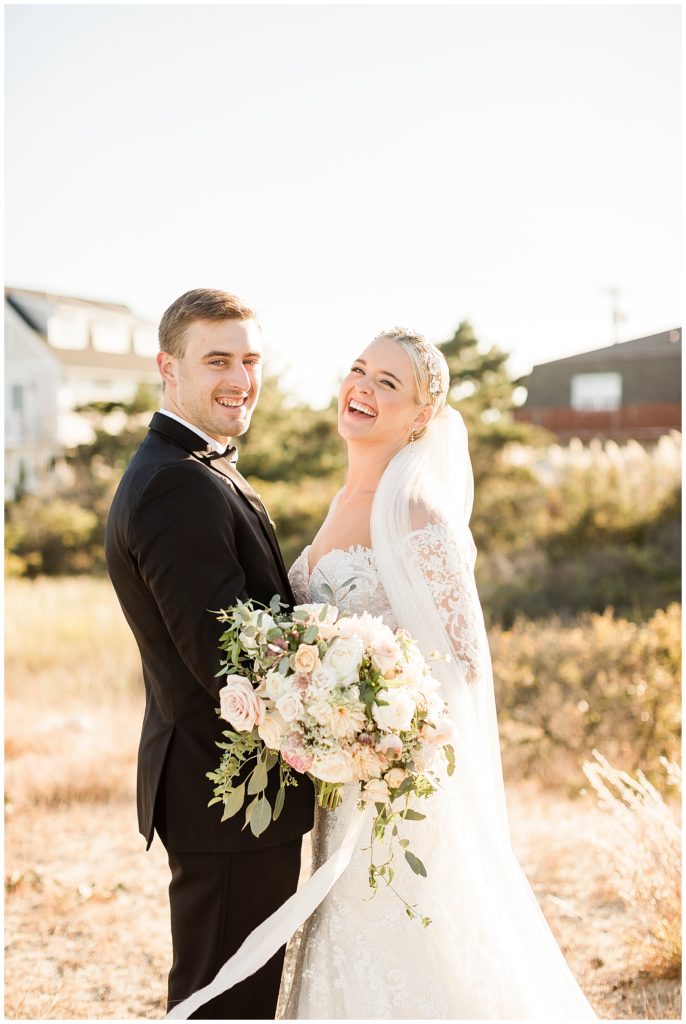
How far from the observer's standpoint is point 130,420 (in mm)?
25375

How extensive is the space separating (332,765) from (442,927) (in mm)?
948

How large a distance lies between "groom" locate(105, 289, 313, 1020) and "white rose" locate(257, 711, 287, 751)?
0.83 ft

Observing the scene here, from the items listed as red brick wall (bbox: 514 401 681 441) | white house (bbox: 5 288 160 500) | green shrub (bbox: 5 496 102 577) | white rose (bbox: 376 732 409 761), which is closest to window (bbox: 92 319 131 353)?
white house (bbox: 5 288 160 500)

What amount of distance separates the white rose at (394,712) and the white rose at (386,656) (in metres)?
0.08

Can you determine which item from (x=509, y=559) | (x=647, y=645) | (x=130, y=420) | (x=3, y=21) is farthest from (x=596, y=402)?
(x=3, y=21)

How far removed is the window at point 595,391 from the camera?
32125 millimetres

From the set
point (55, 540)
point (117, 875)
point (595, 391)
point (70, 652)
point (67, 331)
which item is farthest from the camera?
point (67, 331)

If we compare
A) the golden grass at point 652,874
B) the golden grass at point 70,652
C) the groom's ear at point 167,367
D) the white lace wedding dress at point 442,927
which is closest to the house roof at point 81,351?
the golden grass at point 70,652

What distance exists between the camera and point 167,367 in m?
3.29

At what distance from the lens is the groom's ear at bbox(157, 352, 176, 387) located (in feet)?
10.7

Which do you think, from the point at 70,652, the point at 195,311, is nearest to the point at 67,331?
the point at 70,652

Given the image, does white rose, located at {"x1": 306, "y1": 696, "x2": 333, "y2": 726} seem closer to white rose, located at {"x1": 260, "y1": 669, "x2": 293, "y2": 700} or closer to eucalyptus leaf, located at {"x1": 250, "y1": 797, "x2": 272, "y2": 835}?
white rose, located at {"x1": 260, "y1": 669, "x2": 293, "y2": 700}

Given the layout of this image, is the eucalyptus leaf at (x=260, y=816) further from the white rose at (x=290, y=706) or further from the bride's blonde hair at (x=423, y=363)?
the bride's blonde hair at (x=423, y=363)

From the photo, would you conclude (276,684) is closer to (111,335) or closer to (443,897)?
(443,897)
